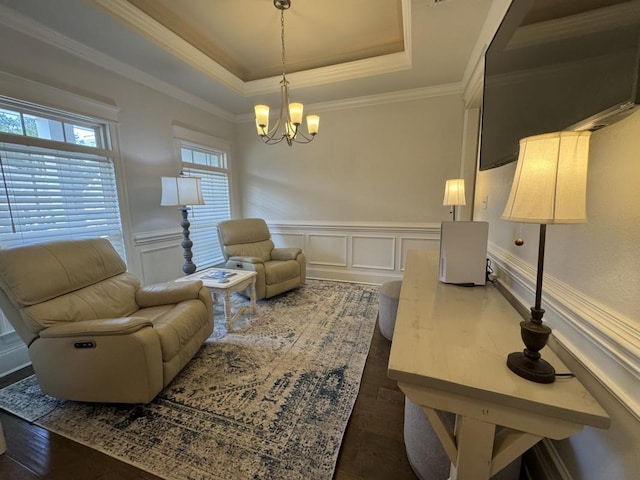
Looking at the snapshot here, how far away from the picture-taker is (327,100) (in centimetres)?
360

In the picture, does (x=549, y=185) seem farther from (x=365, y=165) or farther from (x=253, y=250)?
(x=253, y=250)

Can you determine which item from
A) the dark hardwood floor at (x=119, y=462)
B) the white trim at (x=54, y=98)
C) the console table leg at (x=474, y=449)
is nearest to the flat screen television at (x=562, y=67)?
the console table leg at (x=474, y=449)

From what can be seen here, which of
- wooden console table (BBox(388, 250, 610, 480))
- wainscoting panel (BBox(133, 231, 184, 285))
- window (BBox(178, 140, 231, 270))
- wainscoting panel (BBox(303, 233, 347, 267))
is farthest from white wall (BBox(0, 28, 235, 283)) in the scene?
wooden console table (BBox(388, 250, 610, 480))

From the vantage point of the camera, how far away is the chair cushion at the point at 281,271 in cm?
308

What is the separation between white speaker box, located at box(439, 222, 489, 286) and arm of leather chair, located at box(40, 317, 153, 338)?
1.88 m

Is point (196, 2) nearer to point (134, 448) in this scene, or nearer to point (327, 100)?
point (327, 100)

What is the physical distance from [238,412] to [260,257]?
214 cm

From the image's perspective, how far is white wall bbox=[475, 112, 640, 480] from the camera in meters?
0.71

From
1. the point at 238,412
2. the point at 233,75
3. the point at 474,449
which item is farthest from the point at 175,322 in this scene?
the point at 233,75

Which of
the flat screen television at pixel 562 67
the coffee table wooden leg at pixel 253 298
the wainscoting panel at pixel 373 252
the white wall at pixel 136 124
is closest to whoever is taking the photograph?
the flat screen television at pixel 562 67

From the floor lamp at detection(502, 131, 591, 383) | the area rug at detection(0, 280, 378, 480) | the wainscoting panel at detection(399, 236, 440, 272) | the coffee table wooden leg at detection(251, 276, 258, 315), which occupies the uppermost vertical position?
the floor lamp at detection(502, 131, 591, 383)

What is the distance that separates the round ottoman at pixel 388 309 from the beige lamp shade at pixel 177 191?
7.16ft

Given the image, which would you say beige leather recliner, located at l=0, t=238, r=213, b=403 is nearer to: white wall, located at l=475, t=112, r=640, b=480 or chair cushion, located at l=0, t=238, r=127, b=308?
chair cushion, located at l=0, t=238, r=127, b=308

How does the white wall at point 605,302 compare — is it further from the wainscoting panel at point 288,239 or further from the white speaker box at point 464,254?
the wainscoting panel at point 288,239
